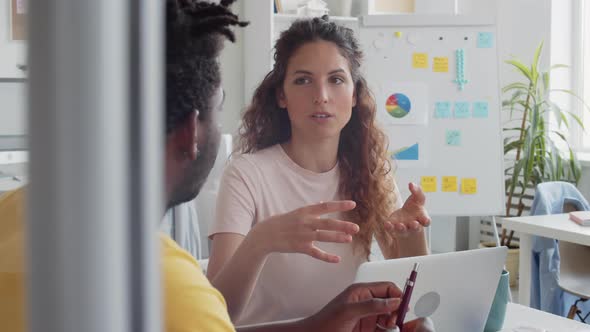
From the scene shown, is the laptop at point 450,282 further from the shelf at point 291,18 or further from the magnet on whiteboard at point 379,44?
the shelf at point 291,18

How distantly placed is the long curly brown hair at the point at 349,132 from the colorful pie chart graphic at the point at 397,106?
1417 mm

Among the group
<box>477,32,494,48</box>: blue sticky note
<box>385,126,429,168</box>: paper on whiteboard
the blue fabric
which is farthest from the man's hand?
<box>477,32,494,48</box>: blue sticky note

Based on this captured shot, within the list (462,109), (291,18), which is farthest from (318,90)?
(291,18)

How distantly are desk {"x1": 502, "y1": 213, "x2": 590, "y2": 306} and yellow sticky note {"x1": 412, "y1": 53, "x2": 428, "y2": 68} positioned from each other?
0.91m

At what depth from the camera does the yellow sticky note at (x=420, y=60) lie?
3.21 meters

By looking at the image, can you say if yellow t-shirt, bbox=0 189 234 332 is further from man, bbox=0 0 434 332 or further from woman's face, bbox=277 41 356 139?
woman's face, bbox=277 41 356 139

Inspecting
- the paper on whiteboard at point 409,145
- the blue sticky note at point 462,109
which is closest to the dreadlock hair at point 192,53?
the paper on whiteboard at point 409,145

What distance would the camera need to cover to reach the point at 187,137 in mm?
423

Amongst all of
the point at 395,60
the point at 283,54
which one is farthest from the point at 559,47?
the point at 283,54

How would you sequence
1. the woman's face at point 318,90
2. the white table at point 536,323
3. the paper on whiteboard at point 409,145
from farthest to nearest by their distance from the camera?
1. the paper on whiteboard at point 409,145
2. the woman's face at point 318,90
3. the white table at point 536,323

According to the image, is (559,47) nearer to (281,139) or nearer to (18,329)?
(281,139)

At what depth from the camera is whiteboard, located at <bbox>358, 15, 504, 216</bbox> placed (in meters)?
3.20

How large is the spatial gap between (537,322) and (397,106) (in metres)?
1.97

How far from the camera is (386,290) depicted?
1.03 meters
